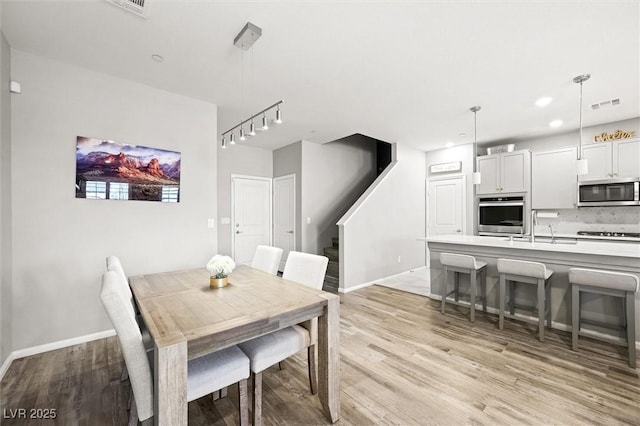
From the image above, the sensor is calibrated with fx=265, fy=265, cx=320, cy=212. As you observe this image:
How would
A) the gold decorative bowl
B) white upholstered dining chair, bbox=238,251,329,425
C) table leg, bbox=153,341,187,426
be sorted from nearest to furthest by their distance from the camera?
table leg, bbox=153,341,187,426 → white upholstered dining chair, bbox=238,251,329,425 → the gold decorative bowl

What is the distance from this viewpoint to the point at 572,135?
4.53 m

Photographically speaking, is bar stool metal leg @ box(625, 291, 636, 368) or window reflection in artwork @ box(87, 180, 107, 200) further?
window reflection in artwork @ box(87, 180, 107, 200)

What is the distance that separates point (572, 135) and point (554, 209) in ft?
4.23

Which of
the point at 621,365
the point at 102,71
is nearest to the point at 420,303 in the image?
the point at 621,365

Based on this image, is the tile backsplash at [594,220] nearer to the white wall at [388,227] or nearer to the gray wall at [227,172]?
the white wall at [388,227]

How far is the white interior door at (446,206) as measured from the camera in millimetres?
5457

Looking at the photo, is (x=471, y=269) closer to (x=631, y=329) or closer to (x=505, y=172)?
(x=631, y=329)

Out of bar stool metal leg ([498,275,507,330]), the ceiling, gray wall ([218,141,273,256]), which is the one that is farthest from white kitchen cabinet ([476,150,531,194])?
gray wall ([218,141,273,256])

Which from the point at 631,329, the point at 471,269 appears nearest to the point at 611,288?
the point at 631,329

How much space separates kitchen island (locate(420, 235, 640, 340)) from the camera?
8.28 feet

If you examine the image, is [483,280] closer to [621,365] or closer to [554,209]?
[621,365]

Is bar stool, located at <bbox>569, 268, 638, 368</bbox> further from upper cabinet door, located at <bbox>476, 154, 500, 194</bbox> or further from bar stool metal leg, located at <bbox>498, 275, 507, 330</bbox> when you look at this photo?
upper cabinet door, located at <bbox>476, 154, 500, 194</bbox>

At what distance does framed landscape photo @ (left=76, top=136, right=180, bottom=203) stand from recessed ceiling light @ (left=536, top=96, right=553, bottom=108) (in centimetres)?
449

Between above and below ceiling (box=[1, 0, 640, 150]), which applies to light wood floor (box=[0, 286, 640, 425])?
below
